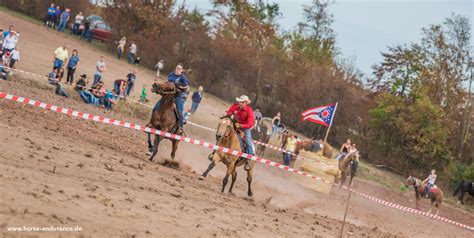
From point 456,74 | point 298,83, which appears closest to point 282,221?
point 298,83

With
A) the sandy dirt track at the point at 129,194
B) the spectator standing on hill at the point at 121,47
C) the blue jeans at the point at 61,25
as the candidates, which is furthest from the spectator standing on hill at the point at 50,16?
the sandy dirt track at the point at 129,194

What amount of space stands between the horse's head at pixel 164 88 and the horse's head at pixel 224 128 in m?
1.69

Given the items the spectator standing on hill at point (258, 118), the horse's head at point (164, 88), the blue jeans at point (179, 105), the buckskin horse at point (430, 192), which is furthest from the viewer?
the spectator standing on hill at point (258, 118)

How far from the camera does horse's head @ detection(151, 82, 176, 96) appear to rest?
17.4 metres

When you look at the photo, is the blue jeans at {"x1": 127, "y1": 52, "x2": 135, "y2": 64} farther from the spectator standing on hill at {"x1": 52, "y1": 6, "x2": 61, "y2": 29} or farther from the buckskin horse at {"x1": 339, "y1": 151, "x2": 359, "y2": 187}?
the buckskin horse at {"x1": 339, "y1": 151, "x2": 359, "y2": 187}

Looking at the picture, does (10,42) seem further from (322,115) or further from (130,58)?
(130,58)

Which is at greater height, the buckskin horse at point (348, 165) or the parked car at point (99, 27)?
the parked car at point (99, 27)

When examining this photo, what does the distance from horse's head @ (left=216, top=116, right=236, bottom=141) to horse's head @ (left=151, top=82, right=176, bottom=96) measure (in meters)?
1.69

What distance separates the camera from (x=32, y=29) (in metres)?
43.0

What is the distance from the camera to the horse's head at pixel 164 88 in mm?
17428

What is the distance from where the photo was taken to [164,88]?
17547mm

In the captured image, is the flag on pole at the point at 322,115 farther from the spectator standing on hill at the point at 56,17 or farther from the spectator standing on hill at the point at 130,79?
the spectator standing on hill at the point at 56,17

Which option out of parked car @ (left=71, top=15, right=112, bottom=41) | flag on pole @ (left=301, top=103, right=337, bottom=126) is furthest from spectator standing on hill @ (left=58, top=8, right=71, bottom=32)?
flag on pole @ (left=301, top=103, right=337, bottom=126)

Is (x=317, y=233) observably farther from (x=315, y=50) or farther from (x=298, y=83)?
(x=315, y=50)
